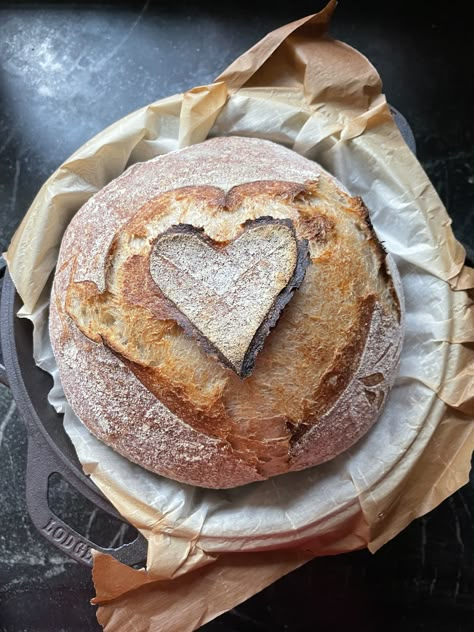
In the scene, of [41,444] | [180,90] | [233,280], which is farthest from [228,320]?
[180,90]

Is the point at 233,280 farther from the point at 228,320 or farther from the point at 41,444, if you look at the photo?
the point at 41,444

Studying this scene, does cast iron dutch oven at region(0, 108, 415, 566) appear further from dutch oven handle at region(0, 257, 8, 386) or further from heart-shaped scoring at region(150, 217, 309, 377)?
heart-shaped scoring at region(150, 217, 309, 377)

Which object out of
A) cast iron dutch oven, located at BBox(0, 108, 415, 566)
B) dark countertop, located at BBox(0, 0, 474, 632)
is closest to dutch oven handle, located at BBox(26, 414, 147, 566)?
cast iron dutch oven, located at BBox(0, 108, 415, 566)

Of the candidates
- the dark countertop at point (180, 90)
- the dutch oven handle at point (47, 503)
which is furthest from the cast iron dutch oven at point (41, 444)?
the dark countertop at point (180, 90)

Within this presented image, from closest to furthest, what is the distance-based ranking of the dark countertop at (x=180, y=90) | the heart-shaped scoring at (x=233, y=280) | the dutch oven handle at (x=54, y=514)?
the heart-shaped scoring at (x=233, y=280)
the dutch oven handle at (x=54, y=514)
the dark countertop at (x=180, y=90)

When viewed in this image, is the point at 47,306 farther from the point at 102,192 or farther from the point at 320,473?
the point at 320,473

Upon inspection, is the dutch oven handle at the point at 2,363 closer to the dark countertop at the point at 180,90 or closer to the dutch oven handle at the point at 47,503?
the dutch oven handle at the point at 47,503

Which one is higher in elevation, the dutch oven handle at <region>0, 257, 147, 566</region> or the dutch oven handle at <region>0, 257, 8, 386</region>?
the dutch oven handle at <region>0, 257, 8, 386</region>

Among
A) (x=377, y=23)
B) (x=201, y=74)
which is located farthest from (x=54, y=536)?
(x=377, y=23)
